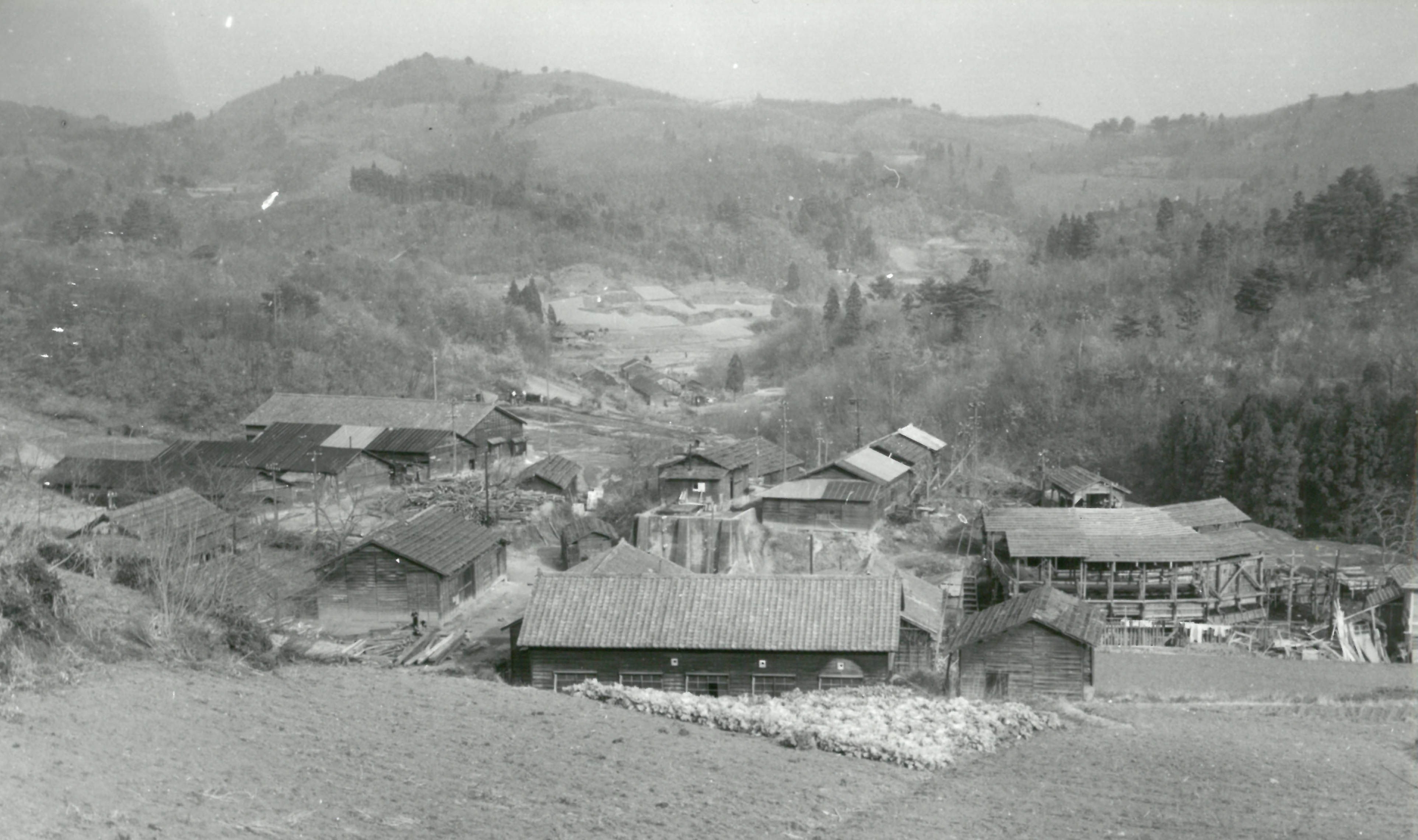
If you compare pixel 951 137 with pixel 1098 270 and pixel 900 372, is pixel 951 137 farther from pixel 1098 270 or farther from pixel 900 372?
pixel 900 372

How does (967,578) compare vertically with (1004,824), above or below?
below

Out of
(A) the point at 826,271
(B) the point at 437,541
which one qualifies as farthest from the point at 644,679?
(A) the point at 826,271

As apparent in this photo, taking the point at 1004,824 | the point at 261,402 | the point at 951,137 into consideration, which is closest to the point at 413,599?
the point at 1004,824

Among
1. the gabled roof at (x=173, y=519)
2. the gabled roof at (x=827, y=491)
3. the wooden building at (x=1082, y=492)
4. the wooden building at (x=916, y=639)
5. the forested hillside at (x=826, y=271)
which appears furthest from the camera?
the forested hillside at (x=826, y=271)

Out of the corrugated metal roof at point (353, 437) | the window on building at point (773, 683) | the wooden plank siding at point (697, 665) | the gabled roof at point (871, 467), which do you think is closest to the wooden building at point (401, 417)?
the corrugated metal roof at point (353, 437)

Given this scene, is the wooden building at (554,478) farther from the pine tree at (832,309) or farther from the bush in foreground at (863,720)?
the pine tree at (832,309)

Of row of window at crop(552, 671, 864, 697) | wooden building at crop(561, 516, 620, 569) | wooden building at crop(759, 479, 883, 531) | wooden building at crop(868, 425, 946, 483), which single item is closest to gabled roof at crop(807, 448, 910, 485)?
wooden building at crop(868, 425, 946, 483)
